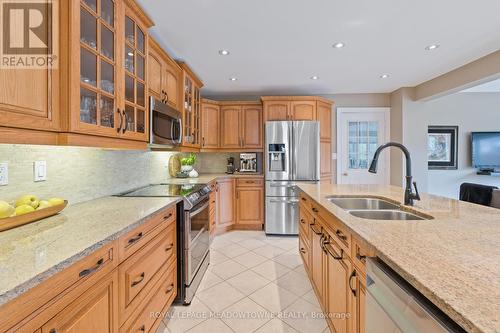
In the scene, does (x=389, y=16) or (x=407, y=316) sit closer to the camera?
(x=407, y=316)

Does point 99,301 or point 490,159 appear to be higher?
point 490,159

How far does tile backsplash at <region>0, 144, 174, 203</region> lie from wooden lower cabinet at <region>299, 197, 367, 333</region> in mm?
1755

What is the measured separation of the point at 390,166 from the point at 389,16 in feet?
10.0

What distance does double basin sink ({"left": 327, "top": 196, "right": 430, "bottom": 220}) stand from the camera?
5.19 feet

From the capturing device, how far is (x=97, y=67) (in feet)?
4.59

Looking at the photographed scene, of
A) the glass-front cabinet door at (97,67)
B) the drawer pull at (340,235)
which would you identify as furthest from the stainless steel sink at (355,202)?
the glass-front cabinet door at (97,67)

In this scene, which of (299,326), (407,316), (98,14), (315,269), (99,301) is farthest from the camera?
(315,269)

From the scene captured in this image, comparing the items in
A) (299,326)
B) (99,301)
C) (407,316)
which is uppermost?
(407,316)

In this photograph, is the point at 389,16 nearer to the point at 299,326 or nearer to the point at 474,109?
the point at 299,326

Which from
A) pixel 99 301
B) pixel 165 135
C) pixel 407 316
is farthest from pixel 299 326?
pixel 165 135

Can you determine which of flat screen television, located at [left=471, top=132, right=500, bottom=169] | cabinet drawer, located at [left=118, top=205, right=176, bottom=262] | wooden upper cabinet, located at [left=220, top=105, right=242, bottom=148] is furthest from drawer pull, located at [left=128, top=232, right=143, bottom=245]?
flat screen television, located at [left=471, top=132, right=500, bottom=169]

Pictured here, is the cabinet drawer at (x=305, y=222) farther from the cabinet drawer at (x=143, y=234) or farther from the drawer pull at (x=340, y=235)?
the cabinet drawer at (x=143, y=234)

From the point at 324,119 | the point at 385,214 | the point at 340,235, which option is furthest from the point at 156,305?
the point at 324,119

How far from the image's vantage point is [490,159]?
4.57m
